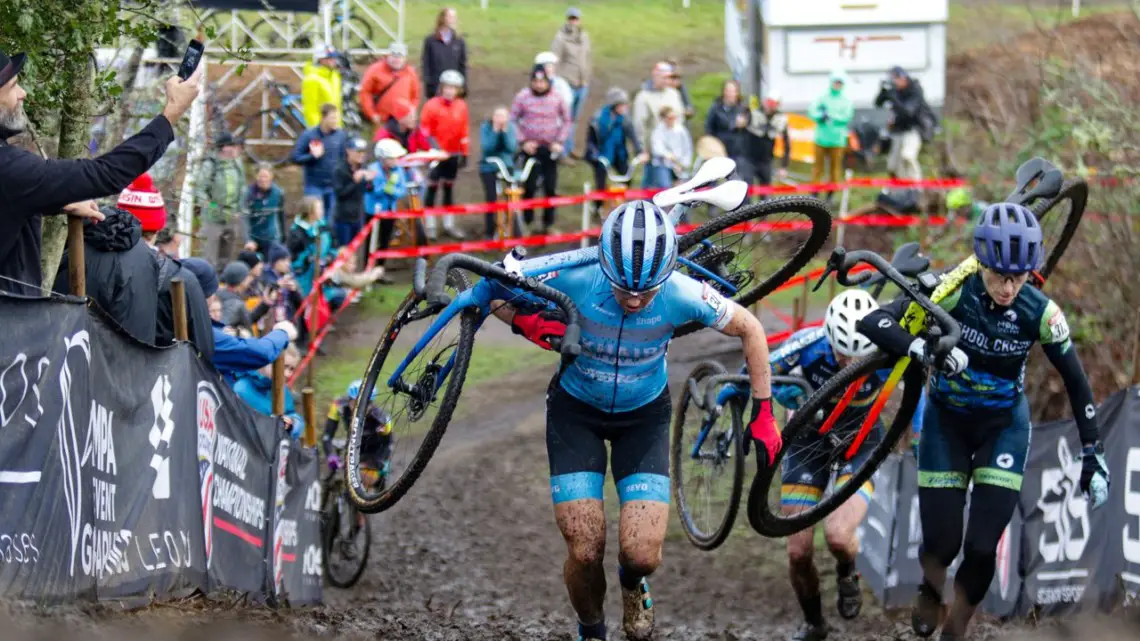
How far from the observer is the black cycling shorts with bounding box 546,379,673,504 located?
8.46 metres

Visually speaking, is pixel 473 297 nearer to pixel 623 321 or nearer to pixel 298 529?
pixel 623 321

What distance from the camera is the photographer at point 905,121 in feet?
75.9

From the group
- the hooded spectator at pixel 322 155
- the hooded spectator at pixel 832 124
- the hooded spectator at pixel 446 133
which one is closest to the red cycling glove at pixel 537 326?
the hooded spectator at pixel 322 155

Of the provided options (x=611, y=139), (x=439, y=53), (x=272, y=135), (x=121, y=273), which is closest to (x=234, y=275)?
(x=121, y=273)

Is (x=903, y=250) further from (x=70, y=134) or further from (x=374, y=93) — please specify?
(x=374, y=93)

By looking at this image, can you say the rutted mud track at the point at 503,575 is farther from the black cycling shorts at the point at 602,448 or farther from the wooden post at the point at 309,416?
the black cycling shorts at the point at 602,448

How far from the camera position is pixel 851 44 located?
81.0 ft

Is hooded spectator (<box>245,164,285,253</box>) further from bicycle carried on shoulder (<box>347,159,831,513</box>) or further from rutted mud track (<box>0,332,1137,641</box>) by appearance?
bicycle carried on shoulder (<box>347,159,831,513</box>)

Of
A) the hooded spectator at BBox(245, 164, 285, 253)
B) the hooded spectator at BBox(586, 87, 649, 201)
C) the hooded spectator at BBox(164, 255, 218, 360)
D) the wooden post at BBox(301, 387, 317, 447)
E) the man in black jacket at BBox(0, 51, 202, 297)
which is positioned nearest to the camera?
the man in black jacket at BBox(0, 51, 202, 297)

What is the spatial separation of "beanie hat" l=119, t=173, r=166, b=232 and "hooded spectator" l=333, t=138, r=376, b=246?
889 cm

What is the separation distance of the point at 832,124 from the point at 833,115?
0.12 metres

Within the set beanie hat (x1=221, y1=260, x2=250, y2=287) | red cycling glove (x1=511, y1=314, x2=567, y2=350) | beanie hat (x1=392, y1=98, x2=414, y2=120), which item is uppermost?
beanie hat (x1=392, y1=98, x2=414, y2=120)

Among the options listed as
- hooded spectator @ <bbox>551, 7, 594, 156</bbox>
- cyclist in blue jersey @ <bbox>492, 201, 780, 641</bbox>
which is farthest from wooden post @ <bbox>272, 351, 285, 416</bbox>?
hooded spectator @ <bbox>551, 7, 594, 156</bbox>

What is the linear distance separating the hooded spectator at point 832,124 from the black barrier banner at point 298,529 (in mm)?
11310
